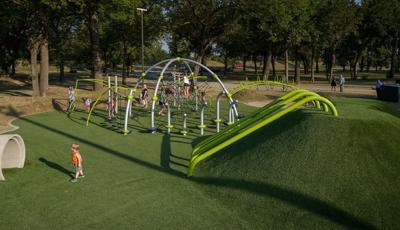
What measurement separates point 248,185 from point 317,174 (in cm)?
168

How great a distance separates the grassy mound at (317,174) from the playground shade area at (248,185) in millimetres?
24

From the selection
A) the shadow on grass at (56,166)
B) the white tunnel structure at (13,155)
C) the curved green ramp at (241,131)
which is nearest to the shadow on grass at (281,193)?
the shadow on grass at (56,166)

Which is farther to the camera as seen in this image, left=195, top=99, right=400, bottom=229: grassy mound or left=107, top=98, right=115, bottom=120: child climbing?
left=107, top=98, right=115, bottom=120: child climbing

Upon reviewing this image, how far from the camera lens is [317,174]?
9.26 metres

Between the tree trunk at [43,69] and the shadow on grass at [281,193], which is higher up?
the tree trunk at [43,69]

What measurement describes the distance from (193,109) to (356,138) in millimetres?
15839

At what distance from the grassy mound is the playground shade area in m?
0.02

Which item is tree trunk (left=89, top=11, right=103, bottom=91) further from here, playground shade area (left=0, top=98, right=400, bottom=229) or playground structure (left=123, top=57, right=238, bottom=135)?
playground shade area (left=0, top=98, right=400, bottom=229)

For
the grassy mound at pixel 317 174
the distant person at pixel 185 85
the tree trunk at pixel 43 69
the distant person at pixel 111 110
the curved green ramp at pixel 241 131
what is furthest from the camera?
the tree trunk at pixel 43 69

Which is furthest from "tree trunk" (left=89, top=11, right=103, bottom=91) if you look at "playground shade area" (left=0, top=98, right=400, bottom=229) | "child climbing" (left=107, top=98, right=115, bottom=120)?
"playground shade area" (left=0, top=98, right=400, bottom=229)

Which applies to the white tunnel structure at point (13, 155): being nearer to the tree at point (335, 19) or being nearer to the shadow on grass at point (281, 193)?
the shadow on grass at point (281, 193)

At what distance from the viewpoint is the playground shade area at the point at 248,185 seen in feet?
27.2

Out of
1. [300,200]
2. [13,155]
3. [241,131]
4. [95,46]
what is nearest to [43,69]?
[95,46]

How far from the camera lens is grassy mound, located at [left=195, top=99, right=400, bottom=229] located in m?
8.16
